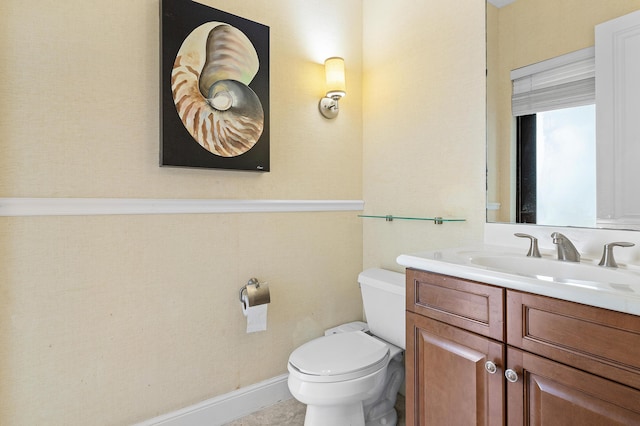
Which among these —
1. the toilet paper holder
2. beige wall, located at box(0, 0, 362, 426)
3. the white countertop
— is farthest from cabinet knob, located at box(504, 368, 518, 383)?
beige wall, located at box(0, 0, 362, 426)

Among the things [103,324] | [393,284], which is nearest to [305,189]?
[393,284]

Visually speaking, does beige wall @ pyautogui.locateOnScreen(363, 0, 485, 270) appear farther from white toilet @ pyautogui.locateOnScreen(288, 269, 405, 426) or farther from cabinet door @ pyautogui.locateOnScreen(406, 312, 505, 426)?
cabinet door @ pyautogui.locateOnScreen(406, 312, 505, 426)

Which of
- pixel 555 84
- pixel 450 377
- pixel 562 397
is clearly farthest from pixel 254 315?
pixel 555 84

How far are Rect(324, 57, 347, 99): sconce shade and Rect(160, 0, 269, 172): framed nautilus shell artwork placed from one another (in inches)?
14.8

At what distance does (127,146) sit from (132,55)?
403 millimetres

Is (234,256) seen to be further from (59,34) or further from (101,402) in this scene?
(59,34)

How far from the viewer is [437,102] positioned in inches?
70.7

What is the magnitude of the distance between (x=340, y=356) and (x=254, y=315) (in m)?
0.48

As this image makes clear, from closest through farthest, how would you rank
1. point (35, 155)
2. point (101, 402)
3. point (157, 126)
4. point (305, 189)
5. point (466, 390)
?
point (466, 390) < point (35, 155) < point (101, 402) < point (157, 126) < point (305, 189)

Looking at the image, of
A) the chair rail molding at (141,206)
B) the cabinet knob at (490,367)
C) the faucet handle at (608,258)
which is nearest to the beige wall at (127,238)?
the chair rail molding at (141,206)

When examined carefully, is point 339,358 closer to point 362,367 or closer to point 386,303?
point 362,367

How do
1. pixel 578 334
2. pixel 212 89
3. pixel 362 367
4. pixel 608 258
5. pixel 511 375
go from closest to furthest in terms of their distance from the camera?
pixel 578 334, pixel 511 375, pixel 608 258, pixel 362 367, pixel 212 89

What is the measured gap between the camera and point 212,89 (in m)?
1.66

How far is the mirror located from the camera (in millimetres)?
1343
